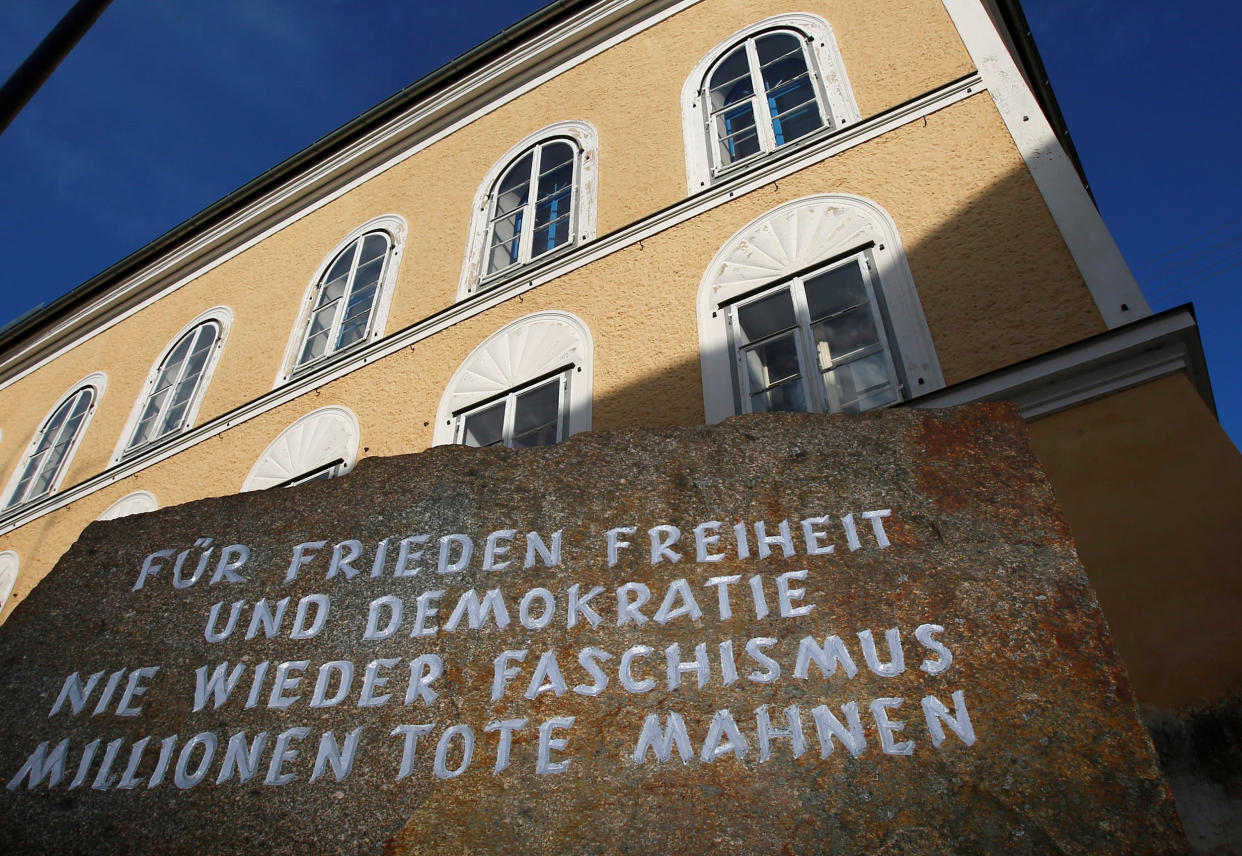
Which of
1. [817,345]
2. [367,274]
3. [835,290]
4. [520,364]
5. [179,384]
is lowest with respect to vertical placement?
[817,345]

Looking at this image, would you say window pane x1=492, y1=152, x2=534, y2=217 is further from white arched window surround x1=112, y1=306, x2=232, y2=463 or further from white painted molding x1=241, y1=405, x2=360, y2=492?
white arched window surround x1=112, y1=306, x2=232, y2=463

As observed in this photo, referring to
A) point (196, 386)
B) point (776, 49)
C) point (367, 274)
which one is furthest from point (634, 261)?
point (196, 386)

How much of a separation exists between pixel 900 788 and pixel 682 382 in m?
3.55

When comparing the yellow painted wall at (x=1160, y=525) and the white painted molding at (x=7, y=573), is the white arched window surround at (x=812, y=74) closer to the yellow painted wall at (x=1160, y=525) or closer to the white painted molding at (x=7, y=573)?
the yellow painted wall at (x=1160, y=525)

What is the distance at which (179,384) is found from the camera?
362 inches

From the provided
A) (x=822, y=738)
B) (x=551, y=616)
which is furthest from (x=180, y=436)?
(x=822, y=738)

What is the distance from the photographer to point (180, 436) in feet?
27.2

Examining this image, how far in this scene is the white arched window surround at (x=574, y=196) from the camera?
23.1 ft

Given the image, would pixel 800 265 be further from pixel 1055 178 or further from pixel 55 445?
pixel 55 445

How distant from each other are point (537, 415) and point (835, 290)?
7.22 feet

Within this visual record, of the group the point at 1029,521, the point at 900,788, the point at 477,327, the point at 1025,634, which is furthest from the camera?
the point at 477,327

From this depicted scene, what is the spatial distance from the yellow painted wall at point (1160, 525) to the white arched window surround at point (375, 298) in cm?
559

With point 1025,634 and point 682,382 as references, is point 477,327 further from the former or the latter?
point 1025,634

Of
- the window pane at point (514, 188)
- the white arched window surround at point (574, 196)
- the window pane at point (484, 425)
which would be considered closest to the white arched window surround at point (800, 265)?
the white arched window surround at point (574, 196)
